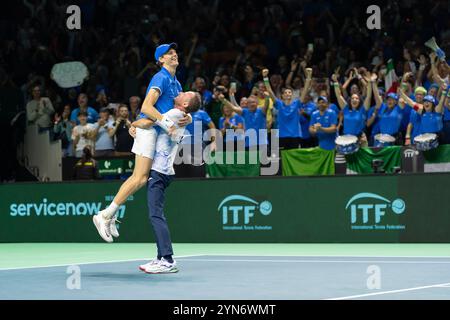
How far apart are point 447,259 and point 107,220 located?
488 centimetres

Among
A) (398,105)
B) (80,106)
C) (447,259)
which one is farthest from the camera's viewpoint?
(80,106)

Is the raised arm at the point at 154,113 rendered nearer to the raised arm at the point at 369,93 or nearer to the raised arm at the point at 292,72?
the raised arm at the point at 369,93

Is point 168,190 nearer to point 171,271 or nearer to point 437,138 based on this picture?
point 437,138

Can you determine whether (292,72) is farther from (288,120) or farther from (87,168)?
(87,168)

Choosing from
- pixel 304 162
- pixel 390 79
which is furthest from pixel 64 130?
pixel 390 79

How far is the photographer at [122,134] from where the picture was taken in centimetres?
2054

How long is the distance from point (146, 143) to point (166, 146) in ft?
0.76

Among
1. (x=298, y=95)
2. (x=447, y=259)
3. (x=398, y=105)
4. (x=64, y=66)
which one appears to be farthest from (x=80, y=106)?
(x=447, y=259)

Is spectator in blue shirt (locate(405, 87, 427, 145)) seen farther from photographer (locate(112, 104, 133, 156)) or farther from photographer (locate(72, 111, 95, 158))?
photographer (locate(72, 111, 95, 158))

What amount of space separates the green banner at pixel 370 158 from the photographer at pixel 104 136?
18.6 feet

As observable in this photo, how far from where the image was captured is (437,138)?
1766 cm

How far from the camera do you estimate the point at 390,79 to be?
20531mm

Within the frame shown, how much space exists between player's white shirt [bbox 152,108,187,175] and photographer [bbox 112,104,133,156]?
380 inches

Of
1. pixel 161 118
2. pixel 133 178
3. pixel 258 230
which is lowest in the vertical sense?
pixel 258 230
